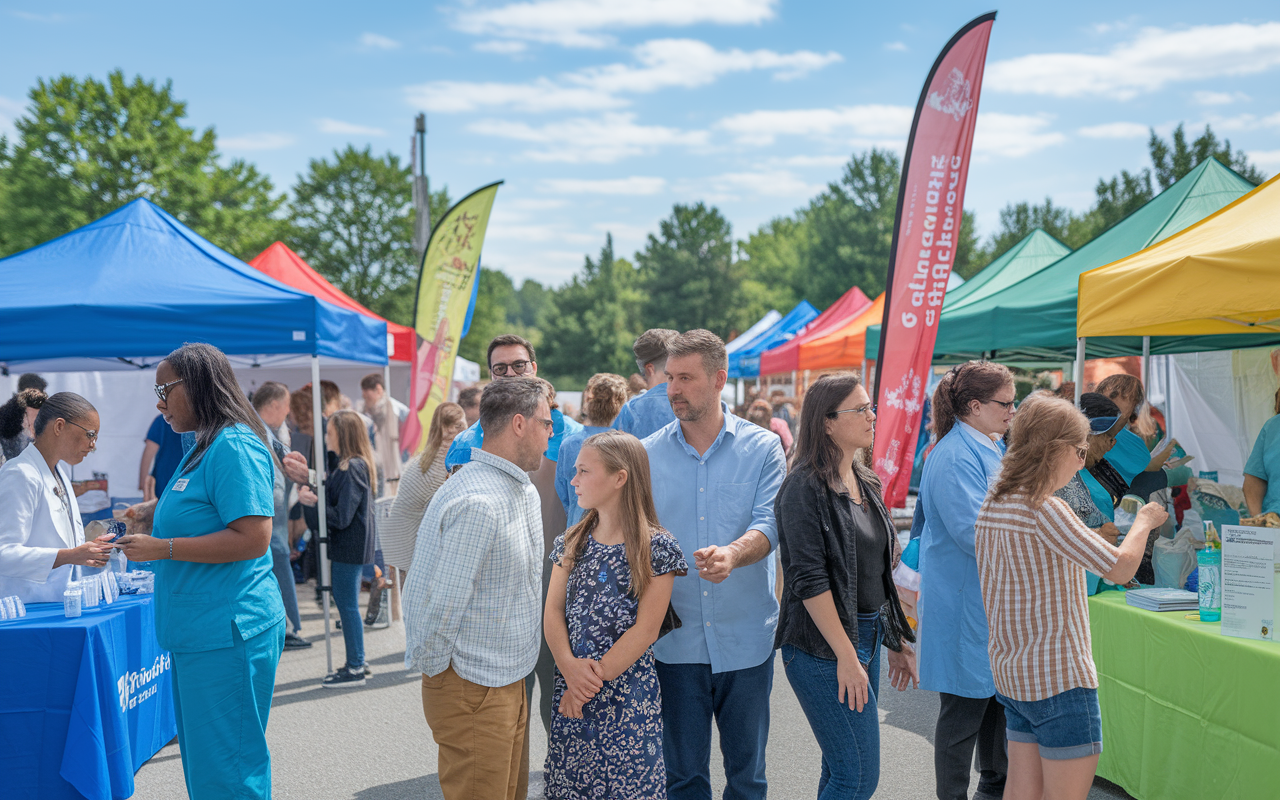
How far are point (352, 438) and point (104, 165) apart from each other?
25373mm

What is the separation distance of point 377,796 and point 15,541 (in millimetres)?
1892

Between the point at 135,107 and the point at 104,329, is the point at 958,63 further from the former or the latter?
the point at 135,107

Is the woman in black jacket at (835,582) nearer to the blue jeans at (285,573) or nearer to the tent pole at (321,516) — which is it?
the tent pole at (321,516)

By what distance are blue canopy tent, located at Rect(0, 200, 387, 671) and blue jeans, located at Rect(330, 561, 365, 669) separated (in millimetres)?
133

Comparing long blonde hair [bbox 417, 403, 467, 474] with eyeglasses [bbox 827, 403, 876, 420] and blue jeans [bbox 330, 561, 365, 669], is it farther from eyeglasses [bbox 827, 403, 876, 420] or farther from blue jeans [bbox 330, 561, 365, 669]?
eyeglasses [bbox 827, 403, 876, 420]

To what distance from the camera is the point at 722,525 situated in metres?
2.76

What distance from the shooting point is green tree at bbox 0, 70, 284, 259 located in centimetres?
2481

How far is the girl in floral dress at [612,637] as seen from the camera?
2.41 metres

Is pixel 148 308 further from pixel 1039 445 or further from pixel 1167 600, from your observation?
pixel 1167 600

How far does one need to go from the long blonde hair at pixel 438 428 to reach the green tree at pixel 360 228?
111ft

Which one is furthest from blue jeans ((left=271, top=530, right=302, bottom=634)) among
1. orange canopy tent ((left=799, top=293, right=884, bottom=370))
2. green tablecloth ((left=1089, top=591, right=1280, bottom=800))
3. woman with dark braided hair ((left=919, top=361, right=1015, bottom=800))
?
orange canopy tent ((left=799, top=293, right=884, bottom=370))

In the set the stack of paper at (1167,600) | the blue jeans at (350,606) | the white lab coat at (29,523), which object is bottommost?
the blue jeans at (350,606)

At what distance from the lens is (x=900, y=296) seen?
18.5 feet

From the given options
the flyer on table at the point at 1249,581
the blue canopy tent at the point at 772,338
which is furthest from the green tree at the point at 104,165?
the flyer on table at the point at 1249,581
